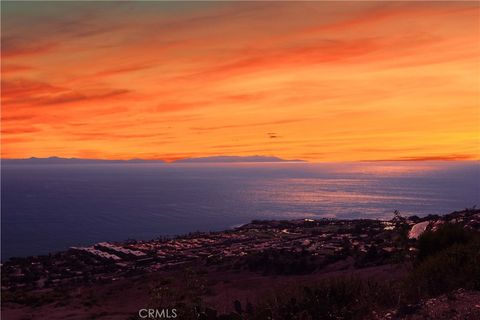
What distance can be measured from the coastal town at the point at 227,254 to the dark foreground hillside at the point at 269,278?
0.12 metres

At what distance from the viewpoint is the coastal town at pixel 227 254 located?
30.5 meters

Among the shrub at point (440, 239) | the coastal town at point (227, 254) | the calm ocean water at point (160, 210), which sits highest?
the shrub at point (440, 239)

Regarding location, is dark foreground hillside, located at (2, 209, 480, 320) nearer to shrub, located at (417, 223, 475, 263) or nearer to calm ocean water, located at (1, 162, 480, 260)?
shrub, located at (417, 223, 475, 263)

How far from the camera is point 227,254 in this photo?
4081 centimetres

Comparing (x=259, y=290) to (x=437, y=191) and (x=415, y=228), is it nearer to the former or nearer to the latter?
(x=415, y=228)

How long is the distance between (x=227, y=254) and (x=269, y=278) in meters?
13.2

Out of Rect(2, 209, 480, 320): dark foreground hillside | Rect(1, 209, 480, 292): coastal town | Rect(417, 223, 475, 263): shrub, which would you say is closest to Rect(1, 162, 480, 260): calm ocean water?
Rect(1, 209, 480, 292): coastal town

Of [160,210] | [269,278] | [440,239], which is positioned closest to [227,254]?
[269,278]

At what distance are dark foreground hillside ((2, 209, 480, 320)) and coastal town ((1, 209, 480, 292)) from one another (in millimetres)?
122

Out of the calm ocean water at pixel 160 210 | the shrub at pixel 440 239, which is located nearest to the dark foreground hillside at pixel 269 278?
the shrub at pixel 440 239

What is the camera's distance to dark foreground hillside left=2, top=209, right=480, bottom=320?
10.6 meters

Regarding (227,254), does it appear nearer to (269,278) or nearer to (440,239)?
(269,278)

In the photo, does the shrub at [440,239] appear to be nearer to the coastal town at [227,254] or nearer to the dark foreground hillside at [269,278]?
the dark foreground hillside at [269,278]

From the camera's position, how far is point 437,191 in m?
193
